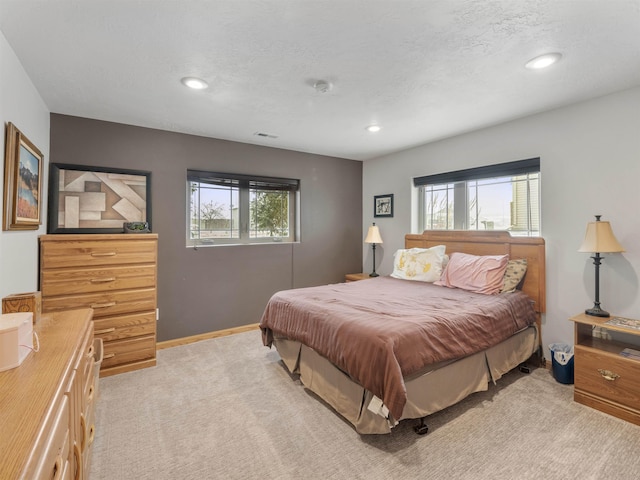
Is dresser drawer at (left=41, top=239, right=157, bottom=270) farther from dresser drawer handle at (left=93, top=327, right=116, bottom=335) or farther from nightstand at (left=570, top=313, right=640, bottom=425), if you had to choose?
nightstand at (left=570, top=313, right=640, bottom=425)

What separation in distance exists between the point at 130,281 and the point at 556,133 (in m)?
4.11

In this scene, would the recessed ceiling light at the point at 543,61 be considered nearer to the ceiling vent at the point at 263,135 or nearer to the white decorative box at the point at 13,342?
the ceiling vent at the point at 263,135

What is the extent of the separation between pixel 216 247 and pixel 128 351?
140 cm

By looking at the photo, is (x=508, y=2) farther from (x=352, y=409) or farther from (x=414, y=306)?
(x=352, y=409)

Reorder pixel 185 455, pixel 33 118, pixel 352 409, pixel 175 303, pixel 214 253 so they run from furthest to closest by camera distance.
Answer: pixel 214 253 < pixel 175 303 < pixel 33 118 < pixel 352 409 < pixel 185 455

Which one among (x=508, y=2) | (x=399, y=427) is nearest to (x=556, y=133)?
(x=508, y=2)

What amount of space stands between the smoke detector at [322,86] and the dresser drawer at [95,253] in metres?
2.03

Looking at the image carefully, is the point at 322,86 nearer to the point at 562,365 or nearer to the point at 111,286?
the point at 111,286

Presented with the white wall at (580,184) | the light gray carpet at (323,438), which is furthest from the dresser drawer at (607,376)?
the white wall at (580,184)

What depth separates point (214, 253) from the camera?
379 cm

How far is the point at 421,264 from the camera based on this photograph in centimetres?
364

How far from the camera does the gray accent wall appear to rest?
3.19 meters

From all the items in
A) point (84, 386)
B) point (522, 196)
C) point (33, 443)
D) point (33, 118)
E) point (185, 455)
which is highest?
point (33, 118)

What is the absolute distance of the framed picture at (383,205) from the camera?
4588 millimetres
